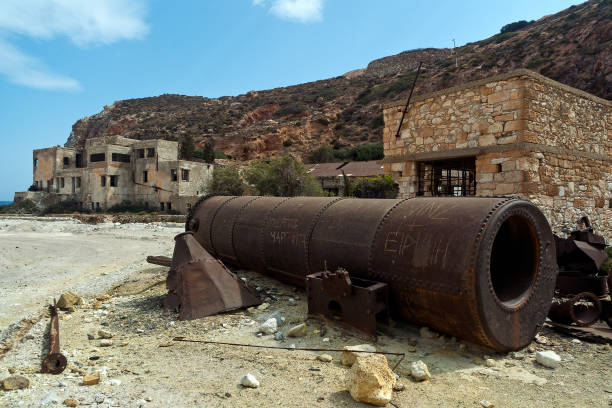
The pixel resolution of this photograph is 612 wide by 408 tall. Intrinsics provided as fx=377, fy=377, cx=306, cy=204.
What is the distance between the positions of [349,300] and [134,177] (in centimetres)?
3592

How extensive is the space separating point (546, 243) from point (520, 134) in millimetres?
4481

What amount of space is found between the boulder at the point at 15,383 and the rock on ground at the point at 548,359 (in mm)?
4705

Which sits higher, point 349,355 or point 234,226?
point 234,226

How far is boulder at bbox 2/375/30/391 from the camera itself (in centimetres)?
319

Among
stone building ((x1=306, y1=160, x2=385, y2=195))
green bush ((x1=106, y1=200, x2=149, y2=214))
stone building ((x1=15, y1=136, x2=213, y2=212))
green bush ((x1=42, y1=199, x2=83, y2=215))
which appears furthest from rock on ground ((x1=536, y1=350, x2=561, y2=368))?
green bush ((x1=42, y1=199, x2=83, y2=215))

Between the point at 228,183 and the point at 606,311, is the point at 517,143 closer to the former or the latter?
the point at 606,311

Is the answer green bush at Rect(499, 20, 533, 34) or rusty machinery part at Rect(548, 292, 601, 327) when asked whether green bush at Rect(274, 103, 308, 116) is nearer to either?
green bush at Rect(499, 20, 533, 34)

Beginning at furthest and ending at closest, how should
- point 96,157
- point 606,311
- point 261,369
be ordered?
point 96,157 → point 606,311 → point 261,369

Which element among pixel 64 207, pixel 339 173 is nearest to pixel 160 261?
pixel 339 173

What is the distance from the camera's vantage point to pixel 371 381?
297cm

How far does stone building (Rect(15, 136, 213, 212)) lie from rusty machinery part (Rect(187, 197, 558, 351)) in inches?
1113

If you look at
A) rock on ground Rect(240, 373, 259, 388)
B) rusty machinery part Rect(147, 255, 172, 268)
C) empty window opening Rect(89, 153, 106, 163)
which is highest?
empty window opening Rect(89, 153, 106, 163)

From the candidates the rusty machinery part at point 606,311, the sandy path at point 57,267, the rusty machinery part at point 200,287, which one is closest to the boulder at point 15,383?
the rusty machinery part at point 200,287

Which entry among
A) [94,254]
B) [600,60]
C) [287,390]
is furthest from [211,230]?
[600,60]
